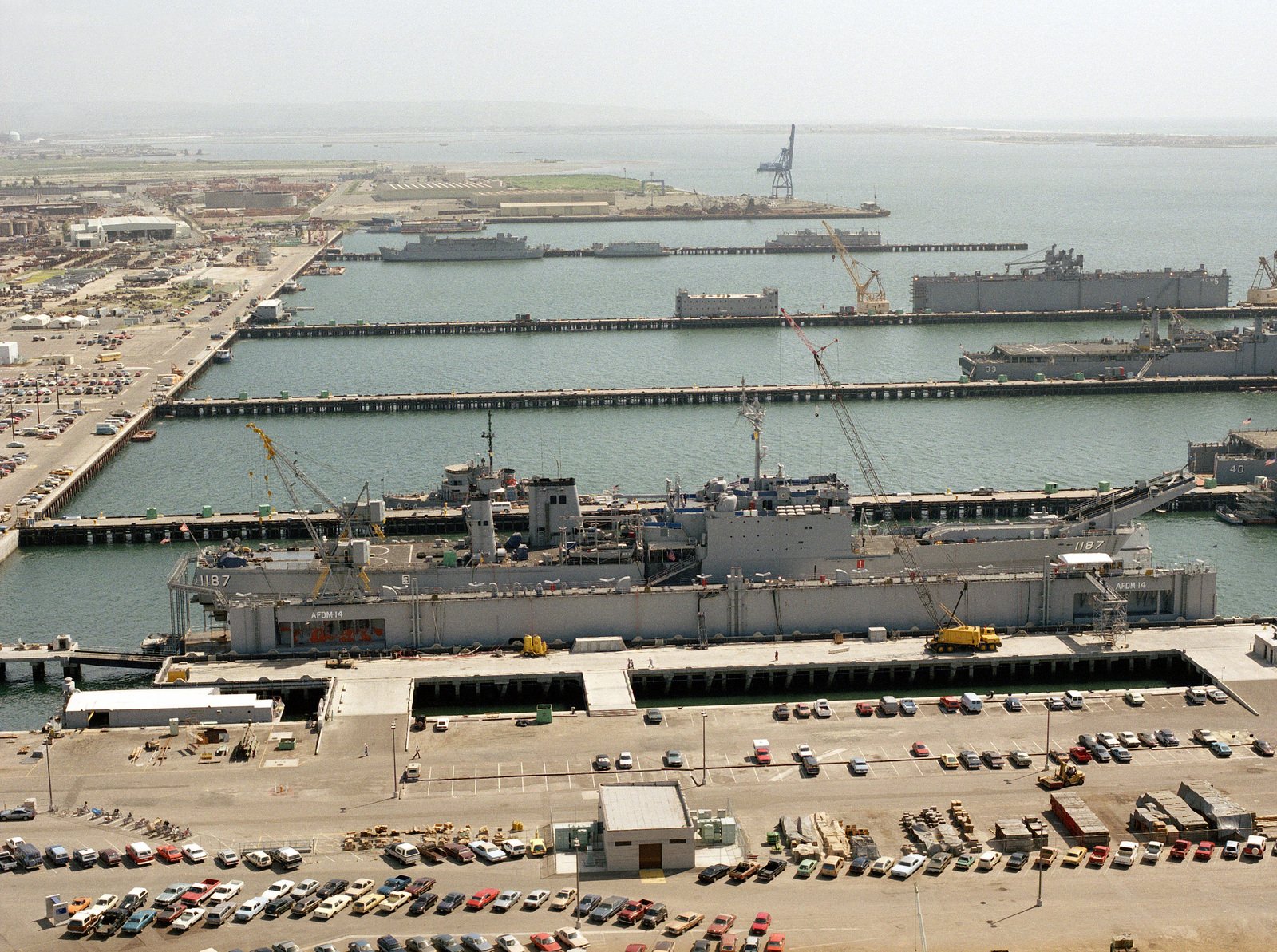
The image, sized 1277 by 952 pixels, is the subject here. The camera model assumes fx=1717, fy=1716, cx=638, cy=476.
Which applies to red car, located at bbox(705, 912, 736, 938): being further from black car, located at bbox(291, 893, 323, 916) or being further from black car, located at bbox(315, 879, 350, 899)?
black car, located at bbox(291, 893, 323, 916)

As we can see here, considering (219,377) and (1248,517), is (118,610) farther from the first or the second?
(219,377)

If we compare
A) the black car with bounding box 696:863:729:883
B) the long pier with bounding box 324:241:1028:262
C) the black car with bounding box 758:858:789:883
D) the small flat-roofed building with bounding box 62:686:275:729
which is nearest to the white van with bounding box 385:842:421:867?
the black car with bounding box 696:863:729:883

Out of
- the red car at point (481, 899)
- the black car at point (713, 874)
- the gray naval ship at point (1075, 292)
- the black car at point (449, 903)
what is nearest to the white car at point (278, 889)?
the black car at point (449, 903)

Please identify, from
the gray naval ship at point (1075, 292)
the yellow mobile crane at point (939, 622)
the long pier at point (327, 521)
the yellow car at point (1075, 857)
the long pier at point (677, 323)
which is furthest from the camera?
the gray naval ship at point (1075, 292)

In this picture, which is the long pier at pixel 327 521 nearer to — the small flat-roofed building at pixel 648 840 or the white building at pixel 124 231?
the small flat-roofed building at pixel 648 840

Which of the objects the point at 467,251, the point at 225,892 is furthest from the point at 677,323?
the point at 225,892

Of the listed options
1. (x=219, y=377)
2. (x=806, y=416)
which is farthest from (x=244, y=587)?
(x=219, y=377)

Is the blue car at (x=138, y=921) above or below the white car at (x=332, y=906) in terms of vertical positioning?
below
